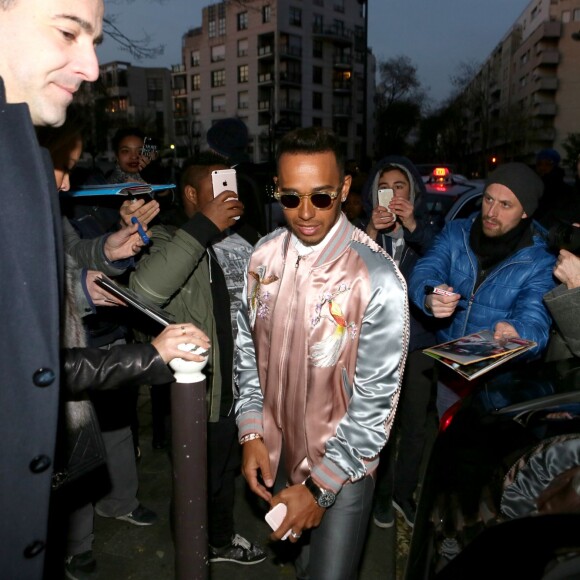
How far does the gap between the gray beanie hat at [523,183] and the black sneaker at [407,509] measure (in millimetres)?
2204

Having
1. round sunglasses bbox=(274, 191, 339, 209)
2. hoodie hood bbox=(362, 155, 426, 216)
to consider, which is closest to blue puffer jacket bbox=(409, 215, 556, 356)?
hoodie hood bbox=(362, 155, 426, 216)

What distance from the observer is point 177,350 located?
1618 mm

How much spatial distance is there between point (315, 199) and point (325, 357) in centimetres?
68

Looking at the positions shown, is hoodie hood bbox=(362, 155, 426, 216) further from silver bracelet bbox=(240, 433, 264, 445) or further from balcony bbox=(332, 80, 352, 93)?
balcony bbox=(332, 80, 352, 93)

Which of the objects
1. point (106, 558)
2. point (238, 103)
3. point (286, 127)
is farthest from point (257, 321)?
point (238, 103)

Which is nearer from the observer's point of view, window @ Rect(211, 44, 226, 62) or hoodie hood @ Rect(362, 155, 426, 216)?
hoodie hood @ Rect(362, 155, 426, 216)

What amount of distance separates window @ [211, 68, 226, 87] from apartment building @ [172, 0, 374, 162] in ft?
0.40

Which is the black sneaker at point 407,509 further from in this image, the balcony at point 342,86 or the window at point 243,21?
→ the window at point 243,21

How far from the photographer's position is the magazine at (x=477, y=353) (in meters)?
2.47

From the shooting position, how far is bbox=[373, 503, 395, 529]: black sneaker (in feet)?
11.8

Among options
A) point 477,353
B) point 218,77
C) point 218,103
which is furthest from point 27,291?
point 218,77

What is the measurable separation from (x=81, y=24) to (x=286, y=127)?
44.9ft

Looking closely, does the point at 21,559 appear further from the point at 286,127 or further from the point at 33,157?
the point at 286,127

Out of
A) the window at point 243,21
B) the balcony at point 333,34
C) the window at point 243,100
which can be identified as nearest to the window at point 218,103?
the window at point 243,100
